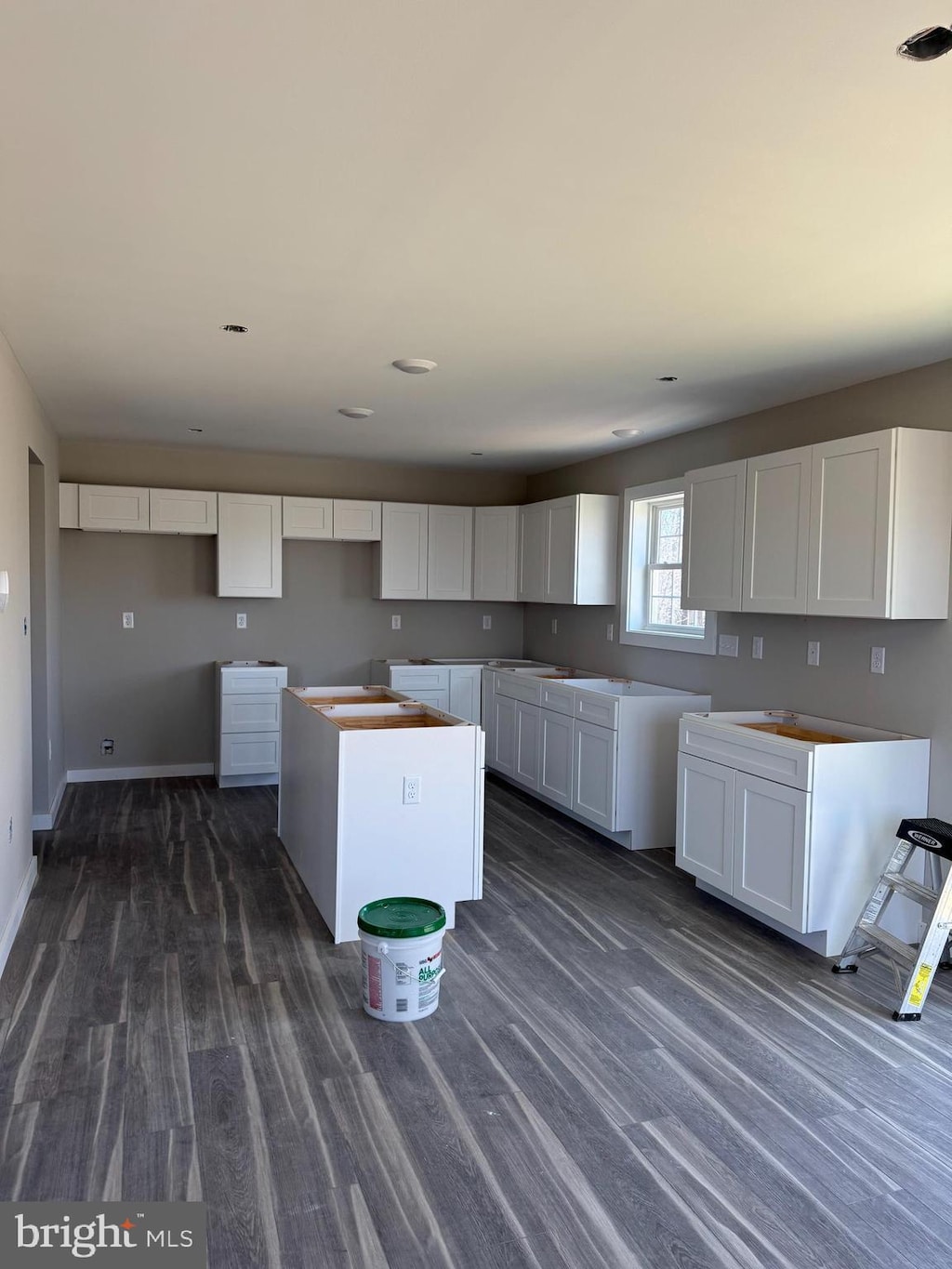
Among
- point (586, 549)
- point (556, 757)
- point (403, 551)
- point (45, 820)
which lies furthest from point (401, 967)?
point (403, 551)

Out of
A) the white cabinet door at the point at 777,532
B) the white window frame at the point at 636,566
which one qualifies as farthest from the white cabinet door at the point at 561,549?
the white cabinet door at the point at 777,532

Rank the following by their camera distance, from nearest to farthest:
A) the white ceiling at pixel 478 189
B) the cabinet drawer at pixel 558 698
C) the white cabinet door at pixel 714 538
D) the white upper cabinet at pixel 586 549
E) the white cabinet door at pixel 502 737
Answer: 1. the white ceiling at pixel 478 189
2. the white cabinet door at pixel 714 538
3. the cabinet drawer at pixel 558 698
4. the white upper cabinet at pixel 586 549
5. the white cabinet door at pixel 502 737

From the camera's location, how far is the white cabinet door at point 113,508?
607 centimetres

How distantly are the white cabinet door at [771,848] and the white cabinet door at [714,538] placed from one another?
1026 mm

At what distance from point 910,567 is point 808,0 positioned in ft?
8.23

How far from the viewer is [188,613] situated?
6.70 m

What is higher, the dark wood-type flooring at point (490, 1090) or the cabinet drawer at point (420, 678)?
the cabinet drawer at point (420, 678)

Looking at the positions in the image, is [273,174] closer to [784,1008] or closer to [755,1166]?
[755,1166]

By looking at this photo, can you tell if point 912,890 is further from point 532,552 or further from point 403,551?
point 403,551

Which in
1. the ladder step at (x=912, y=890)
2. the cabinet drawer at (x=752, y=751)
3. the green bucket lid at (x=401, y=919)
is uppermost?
the cabinet drawer at (x=752, y=751)

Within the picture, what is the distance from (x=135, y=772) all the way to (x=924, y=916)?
5.37 m

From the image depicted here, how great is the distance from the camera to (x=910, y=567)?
352cm

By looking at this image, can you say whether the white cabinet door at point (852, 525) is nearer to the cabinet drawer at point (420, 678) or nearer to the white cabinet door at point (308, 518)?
the cabinet drawer at point (420, 678)

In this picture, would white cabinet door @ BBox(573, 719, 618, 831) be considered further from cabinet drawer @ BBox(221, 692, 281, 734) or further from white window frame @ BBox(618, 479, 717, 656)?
cabinet drawer @ BBox(221, 692, 281, 734)
